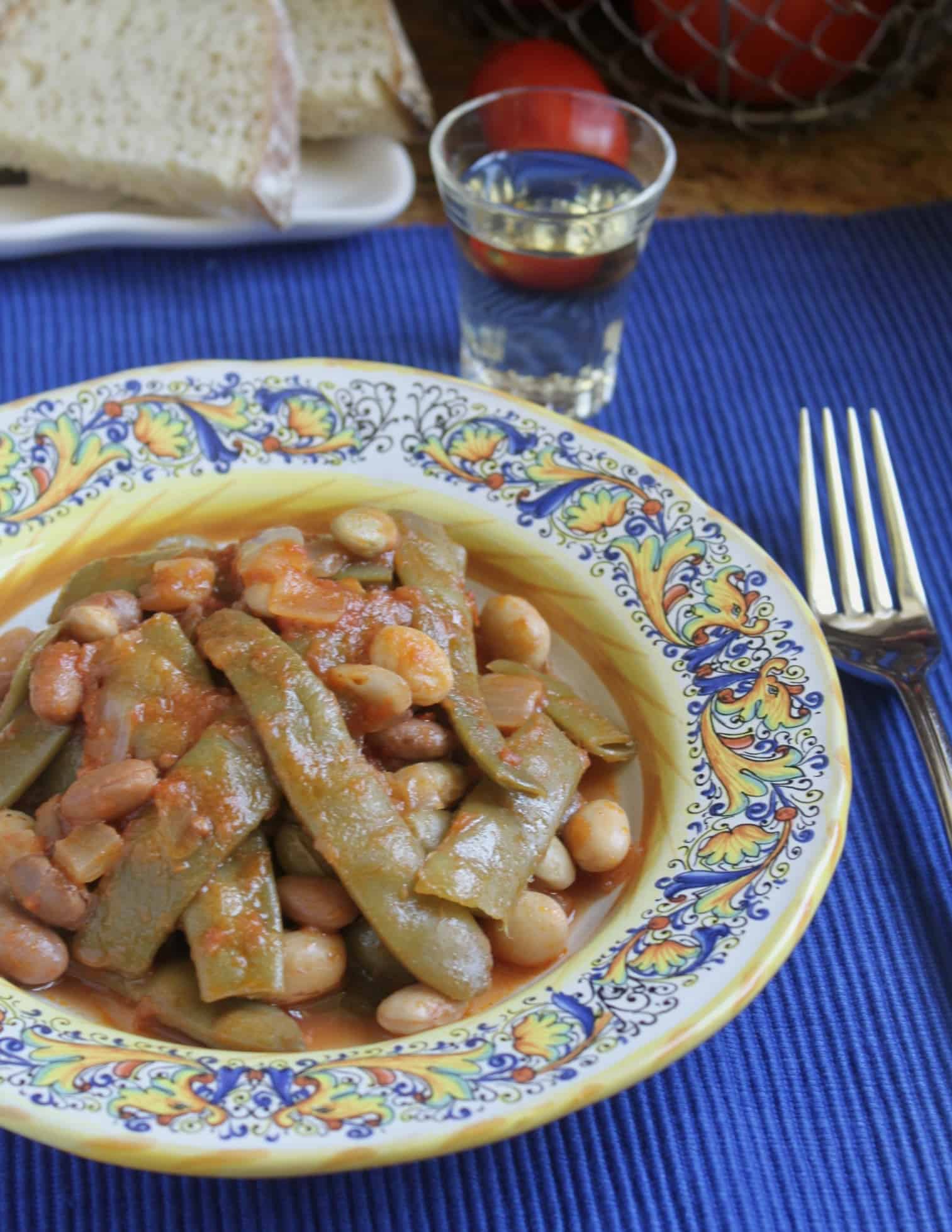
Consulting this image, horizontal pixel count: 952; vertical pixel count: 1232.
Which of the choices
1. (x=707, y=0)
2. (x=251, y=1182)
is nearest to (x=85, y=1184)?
(x=251, y=1182)

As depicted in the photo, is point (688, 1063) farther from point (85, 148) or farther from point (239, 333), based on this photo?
point (85, 148)

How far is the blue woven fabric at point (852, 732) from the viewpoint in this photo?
2100mm

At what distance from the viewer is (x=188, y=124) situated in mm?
3998

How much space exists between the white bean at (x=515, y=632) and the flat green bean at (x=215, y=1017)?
0.87m

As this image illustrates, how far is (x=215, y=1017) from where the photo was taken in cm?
208

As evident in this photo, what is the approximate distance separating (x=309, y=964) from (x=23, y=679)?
0.80m

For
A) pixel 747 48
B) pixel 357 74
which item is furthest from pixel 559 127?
pixel 747 48

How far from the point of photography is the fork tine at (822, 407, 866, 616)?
9.72 ft

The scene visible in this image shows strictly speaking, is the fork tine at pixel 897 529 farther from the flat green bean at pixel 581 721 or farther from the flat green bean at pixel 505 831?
the flat green bean at pixel 505 831

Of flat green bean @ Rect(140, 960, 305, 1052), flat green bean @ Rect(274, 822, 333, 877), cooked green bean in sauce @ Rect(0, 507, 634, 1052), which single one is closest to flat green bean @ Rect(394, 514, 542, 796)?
cooked green bean in sauce @ Rect(0, 507, 634, 1052)

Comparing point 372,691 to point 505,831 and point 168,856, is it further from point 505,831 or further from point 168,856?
point 168,856

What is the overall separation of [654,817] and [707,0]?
3114 millimetres

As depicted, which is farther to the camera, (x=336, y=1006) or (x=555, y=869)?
(x=555, y=869)

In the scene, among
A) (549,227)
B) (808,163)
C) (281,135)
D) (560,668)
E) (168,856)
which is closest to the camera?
(168,856)
